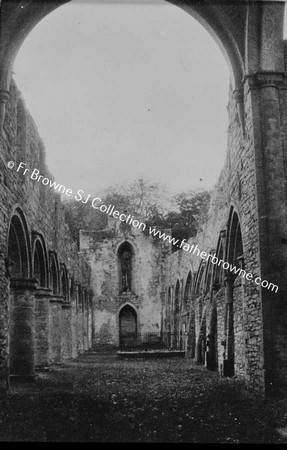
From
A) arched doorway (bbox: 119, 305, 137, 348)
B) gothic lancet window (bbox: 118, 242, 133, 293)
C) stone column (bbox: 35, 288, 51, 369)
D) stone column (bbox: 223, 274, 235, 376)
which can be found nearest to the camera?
stone column (bbox: 223, 274, 235, 376)

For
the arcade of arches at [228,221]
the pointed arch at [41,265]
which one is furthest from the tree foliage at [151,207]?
the pointed arch at [41,265]

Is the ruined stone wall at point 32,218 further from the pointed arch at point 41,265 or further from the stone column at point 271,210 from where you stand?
the stone column at point 271,210

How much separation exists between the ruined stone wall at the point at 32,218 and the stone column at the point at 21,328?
42 centimetres

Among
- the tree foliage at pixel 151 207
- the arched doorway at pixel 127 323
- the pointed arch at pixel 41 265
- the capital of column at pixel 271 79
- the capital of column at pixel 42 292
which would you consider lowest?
the arched doorway at pixel 127 323

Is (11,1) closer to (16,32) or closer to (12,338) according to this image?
(16,32)

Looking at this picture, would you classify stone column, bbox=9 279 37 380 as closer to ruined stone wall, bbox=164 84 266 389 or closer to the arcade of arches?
the arcade of arches

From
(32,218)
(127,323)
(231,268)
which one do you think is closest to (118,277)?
(127,323)

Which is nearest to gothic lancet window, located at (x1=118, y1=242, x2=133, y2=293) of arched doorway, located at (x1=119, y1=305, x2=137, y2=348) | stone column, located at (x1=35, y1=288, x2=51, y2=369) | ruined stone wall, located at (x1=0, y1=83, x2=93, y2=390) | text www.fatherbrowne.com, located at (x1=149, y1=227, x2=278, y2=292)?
arched doorway, located at (x1=119, y1=305, x2=137, y2=348)

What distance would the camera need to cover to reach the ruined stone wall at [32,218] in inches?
441

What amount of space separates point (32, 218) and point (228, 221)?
16.3 feet

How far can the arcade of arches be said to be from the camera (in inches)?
393

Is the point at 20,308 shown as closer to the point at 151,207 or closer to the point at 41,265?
the point at 41,265

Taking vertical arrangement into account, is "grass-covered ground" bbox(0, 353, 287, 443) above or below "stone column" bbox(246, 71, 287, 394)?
below

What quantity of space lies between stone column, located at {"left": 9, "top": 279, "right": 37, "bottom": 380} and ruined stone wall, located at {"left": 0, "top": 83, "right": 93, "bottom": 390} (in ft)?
1.37
